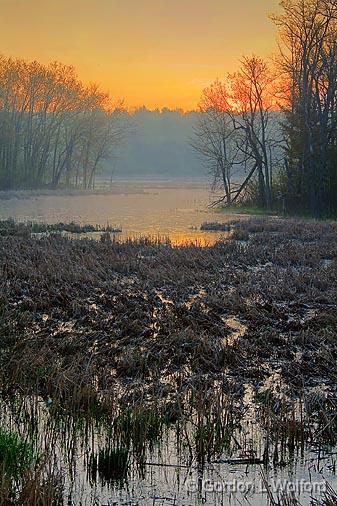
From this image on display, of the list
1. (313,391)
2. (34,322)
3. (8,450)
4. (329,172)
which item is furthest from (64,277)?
(329,172)

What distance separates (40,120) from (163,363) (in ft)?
224

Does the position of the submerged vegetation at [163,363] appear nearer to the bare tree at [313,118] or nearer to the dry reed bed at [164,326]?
the dry reed bed at [164,326]

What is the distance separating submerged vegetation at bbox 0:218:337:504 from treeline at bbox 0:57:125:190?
2205 inches

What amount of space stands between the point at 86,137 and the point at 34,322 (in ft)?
238

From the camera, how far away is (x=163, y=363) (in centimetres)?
791

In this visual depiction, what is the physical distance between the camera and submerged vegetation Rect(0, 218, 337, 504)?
5.49 metres

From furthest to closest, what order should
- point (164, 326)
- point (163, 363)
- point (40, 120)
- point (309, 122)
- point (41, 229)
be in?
point (40, 120), point (309, 122), point (41, 229), point (164, 326), point (163, 363)

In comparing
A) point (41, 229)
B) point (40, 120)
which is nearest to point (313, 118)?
point (41, 229)

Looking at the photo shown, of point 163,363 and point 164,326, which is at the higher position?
point 164,326

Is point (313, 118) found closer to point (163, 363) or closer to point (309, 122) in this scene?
point (309, 122)

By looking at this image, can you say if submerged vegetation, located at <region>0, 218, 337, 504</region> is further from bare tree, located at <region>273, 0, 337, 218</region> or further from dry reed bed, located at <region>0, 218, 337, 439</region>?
bare tree, located at <region>273, 0, 337, 218</region>

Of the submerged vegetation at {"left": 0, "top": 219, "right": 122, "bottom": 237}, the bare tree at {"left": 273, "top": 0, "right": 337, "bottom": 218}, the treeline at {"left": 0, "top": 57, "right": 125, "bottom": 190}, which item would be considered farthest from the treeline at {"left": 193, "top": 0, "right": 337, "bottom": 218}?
the treeline at {"left": 0, "top": 57, "right": 125, "bottom": 190}

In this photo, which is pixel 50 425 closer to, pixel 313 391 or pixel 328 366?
pixel 313 391

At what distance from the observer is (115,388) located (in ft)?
Answer: 22.9
